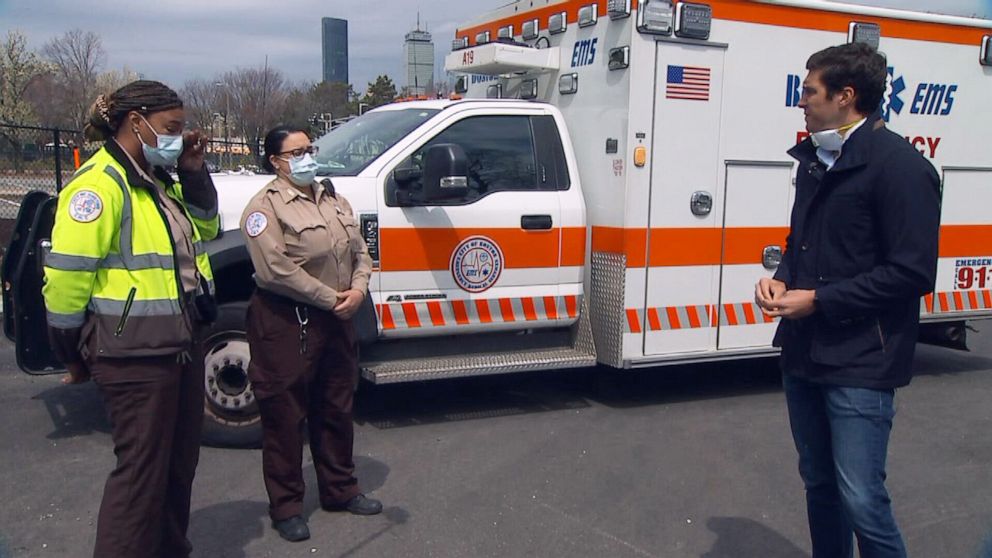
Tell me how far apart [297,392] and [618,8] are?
10.9 ft

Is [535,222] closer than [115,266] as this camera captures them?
No

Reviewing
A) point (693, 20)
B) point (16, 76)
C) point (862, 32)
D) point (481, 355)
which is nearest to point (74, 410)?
point (481, 355)

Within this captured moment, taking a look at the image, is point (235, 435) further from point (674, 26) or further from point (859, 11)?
point (859, 11)

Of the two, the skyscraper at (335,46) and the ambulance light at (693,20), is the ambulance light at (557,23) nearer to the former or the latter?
the ambulance light at (693,20)

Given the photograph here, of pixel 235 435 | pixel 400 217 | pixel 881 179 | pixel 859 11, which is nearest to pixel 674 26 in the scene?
pixel 859 11

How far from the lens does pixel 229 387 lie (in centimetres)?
540

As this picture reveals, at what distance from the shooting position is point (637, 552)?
4168 mm

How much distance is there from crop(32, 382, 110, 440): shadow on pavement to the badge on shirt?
6.72 feet

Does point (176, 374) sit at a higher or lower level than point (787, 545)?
higher

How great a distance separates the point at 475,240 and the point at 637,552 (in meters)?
2.34

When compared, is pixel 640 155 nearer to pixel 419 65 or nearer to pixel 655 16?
pixel 655 16

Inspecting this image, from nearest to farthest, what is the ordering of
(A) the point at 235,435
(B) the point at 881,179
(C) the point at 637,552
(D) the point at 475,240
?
(B) the point at 881,179 < (C) the point at 637,552 < (A) the point at 235,435 < (D) the point at 475,240

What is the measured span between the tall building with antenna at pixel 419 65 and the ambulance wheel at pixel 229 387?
3.59 m

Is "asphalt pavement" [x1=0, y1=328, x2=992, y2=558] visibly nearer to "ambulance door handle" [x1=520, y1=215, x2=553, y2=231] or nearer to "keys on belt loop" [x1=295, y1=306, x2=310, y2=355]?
"keys on belt loop" [x1=295, y1=306, x2=310, y2=355]
